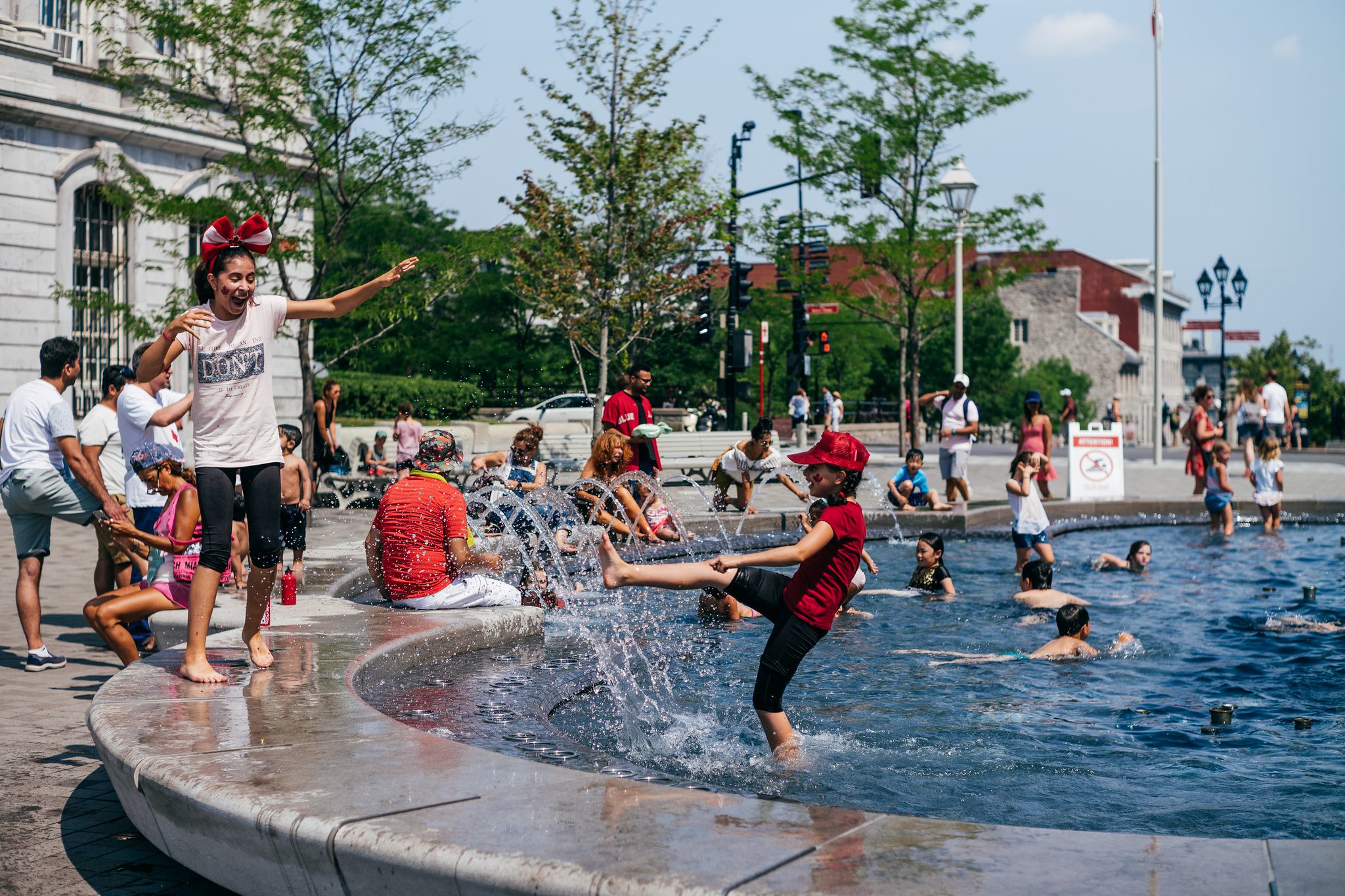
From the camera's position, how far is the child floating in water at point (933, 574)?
461 inches

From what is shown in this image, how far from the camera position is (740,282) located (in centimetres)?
2953

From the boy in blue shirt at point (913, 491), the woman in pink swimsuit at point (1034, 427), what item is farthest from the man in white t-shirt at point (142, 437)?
the woman in pink swimsuit at point (1034, 427)

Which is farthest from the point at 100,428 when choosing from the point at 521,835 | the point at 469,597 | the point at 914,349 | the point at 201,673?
the point at 914,349

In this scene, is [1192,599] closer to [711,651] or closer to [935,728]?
[711,651]

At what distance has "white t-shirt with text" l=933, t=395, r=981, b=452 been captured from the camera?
18.2 m

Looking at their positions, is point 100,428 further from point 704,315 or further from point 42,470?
point 704,315

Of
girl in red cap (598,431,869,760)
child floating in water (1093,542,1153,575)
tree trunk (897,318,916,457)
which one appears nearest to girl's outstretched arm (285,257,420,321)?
girl in red cap (598,431,869,760)

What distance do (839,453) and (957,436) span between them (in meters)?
13.2

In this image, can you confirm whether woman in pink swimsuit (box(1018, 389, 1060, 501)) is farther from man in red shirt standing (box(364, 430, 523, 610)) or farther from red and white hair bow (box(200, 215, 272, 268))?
red and white hair bow (box(200, 215, 272, 268))

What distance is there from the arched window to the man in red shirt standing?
15252 mm

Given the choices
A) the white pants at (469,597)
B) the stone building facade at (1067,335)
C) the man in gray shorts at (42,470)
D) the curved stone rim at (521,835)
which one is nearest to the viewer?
the curved stone rim at (521,835)

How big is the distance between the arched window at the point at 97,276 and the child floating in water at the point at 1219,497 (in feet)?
55.7

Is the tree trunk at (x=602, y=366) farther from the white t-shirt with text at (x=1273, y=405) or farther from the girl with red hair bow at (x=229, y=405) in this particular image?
the girl with red hair bow at (x=229, y=405)

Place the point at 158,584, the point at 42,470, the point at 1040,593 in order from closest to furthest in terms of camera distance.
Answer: the point at 158,584 → the point at 42,470 → the point at 1040,593
